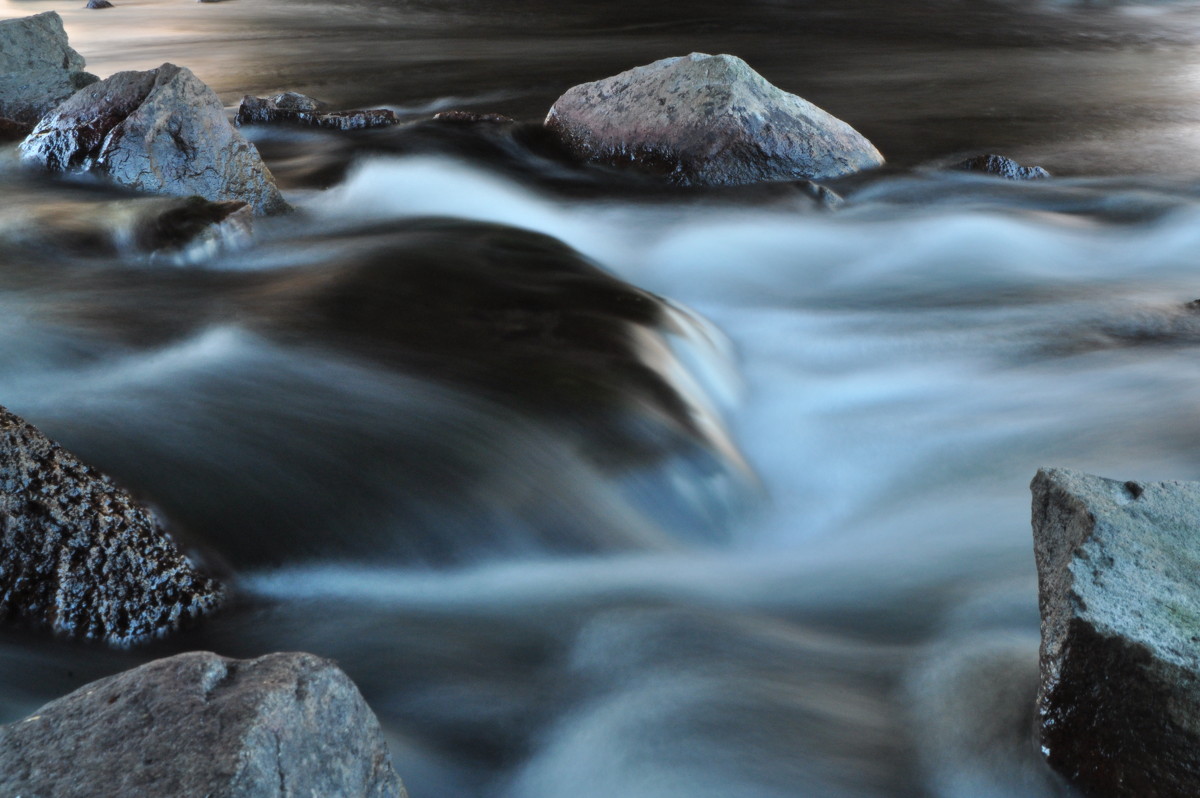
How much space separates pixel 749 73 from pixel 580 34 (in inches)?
291

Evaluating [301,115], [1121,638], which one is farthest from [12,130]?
[1121,638]


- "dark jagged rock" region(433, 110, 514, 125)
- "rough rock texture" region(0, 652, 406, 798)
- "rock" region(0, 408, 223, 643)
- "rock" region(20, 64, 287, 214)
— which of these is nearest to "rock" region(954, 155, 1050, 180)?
"dark jagged rock" region(433, 110, 514, 125)

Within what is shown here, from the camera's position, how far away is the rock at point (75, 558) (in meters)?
2.20

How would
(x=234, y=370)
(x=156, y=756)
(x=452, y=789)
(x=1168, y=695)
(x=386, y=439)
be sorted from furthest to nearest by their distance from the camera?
1. (x=234, y=370)
2. (x=386, y=439)
3. (x=452, y=789)
4. (x=1168, y=695)
5. (x=156, y=756)

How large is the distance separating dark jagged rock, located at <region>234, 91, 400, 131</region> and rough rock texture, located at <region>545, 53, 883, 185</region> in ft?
5.79

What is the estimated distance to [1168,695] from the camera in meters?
1.65

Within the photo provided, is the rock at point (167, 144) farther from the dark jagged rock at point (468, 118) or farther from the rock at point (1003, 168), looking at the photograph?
the rock at point (1003, 168)

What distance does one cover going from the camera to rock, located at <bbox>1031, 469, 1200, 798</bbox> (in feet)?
Result: 5.45

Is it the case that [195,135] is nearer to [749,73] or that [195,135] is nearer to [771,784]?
[749,73]

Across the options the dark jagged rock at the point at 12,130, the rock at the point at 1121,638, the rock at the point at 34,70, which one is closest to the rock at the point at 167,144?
the dark jagged rock at the point at 12,130

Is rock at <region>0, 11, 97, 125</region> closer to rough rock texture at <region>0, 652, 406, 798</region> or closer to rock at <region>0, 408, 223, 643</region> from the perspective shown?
rock at <region>0, 408, 223, 643</region>

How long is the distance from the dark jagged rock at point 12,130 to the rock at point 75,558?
13.8 feet

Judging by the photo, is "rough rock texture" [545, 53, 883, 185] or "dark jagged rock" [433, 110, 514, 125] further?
"dark jagged rock" [433, 110, 514, 125]

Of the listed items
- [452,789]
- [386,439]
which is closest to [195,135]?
[386,439]
